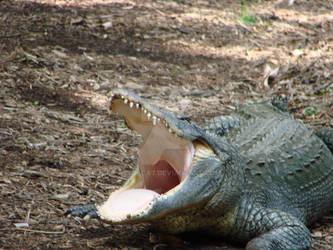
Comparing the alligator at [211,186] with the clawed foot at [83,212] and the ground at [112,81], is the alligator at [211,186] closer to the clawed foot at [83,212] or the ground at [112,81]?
the clawed foot at [83,212]

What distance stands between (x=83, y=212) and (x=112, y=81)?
3.51 metres

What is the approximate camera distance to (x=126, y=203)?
311 centimetres

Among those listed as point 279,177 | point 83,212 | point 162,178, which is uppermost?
point 162,178

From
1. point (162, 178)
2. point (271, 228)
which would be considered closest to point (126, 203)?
point (162, 178)

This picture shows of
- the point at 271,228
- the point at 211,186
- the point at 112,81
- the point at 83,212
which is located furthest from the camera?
the point at 112,81

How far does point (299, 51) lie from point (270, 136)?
4.90m

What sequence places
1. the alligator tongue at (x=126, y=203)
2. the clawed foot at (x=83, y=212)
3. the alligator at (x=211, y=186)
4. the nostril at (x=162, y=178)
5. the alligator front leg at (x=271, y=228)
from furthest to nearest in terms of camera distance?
the clawed foot at (x=83, y=212) → the nostril at (x=162, y=178) → the alligator front leg at (x=271, y=228) → the alligator at (x=211, y=186) → the alligator tongue at (x=126, y=203)

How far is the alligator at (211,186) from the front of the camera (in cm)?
307

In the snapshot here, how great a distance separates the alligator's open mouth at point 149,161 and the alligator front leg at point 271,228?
53 cm

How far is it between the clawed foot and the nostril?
20.2 inches

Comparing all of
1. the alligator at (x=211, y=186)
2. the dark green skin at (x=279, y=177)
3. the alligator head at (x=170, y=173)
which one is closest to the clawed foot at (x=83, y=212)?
the alligator at (x=211, y=186)

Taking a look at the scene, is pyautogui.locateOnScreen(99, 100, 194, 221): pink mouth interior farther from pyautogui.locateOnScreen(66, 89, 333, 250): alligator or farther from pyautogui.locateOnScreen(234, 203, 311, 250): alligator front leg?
pyautogui.locateOnScreen(234, 203, 311, 250): alligator front leg

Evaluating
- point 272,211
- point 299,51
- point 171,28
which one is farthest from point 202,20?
point 272,211

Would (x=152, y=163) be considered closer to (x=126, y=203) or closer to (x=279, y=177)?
(x=126, y=203)
